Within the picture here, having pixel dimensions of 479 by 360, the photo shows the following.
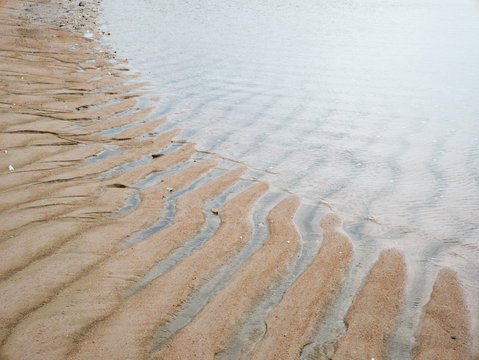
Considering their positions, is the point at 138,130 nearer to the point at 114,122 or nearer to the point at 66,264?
the point at 114,122

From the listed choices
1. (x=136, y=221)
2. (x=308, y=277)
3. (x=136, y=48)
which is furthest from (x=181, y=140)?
(x=136, y=48)

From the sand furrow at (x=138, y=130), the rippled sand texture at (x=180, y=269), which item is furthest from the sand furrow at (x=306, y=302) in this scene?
the sand furrow at (x=138, y=130)

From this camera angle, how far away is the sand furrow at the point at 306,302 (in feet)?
7.64

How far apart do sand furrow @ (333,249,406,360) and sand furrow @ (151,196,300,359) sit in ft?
1.62

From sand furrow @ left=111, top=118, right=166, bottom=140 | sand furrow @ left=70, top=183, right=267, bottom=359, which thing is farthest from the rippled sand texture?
sand furrow @ left=111, top=118, right=166, bottom=140

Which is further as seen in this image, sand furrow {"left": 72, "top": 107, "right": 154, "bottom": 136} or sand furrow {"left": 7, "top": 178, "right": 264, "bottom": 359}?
sand furrow {"left": 72, "top": 107, "right": 154, "bottom": 136}

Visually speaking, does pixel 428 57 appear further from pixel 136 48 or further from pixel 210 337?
pixel 210 337

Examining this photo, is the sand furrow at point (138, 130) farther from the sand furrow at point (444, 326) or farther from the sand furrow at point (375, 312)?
the sand furrow at point (444, 326)

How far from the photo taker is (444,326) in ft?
8.34

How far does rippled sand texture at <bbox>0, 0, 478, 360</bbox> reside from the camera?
2.34m

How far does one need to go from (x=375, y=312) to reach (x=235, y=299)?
0.75 metres

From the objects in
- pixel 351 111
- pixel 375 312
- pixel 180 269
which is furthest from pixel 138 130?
pixel 375 312

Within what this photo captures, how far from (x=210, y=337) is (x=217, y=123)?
12.7 feet

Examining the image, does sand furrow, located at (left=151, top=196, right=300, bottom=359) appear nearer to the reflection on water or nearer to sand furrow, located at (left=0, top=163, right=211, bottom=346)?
the reflection on water
